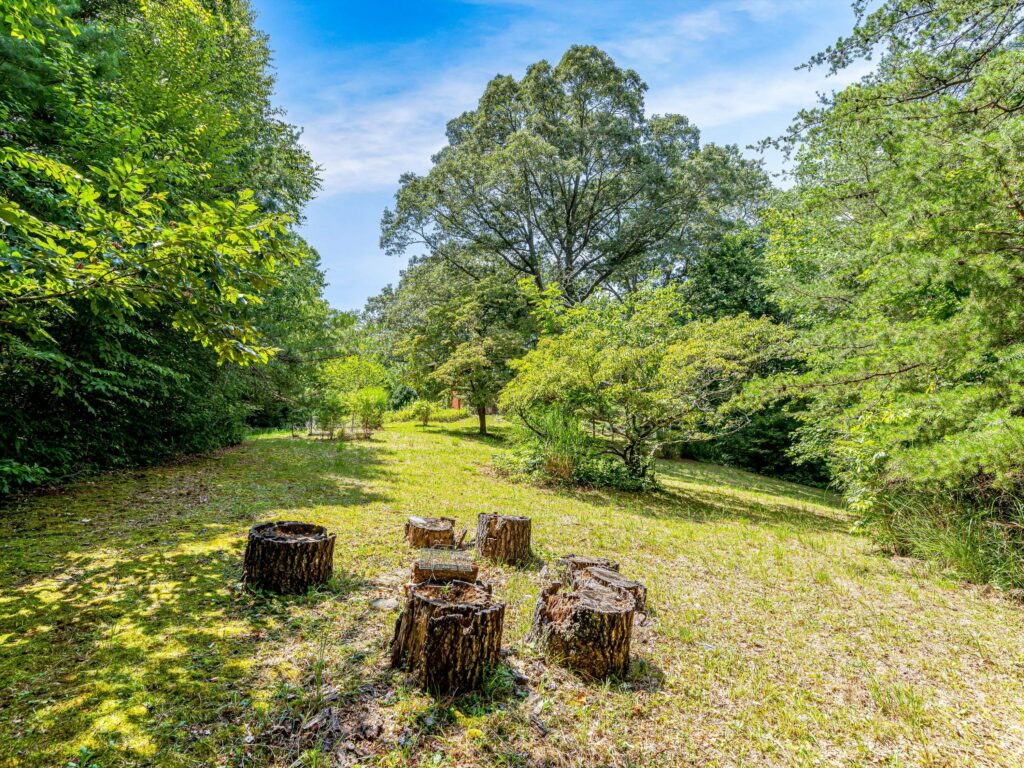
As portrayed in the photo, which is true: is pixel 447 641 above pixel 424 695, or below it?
above

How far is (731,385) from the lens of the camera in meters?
7.99

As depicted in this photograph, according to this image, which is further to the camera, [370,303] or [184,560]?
[370,303]

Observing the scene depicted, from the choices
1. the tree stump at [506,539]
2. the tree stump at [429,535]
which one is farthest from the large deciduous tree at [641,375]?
the tree stump at [429,535]

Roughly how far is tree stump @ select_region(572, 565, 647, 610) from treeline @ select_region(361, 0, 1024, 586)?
3000 millimetres

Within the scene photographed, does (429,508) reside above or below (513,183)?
below

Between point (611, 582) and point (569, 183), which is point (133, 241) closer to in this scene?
point (611, 582)

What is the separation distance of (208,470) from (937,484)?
10.3 metres

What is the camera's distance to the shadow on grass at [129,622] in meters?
1.82

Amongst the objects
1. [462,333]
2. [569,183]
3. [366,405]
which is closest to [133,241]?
[366,405]

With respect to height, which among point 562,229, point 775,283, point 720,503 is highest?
point 562,229

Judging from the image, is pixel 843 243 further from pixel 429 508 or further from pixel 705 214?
pixel 705 214

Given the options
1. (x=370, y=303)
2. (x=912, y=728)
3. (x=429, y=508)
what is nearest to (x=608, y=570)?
(x=912, y=728)

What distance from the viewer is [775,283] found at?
10250 millimetres

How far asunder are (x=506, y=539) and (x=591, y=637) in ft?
5.66
